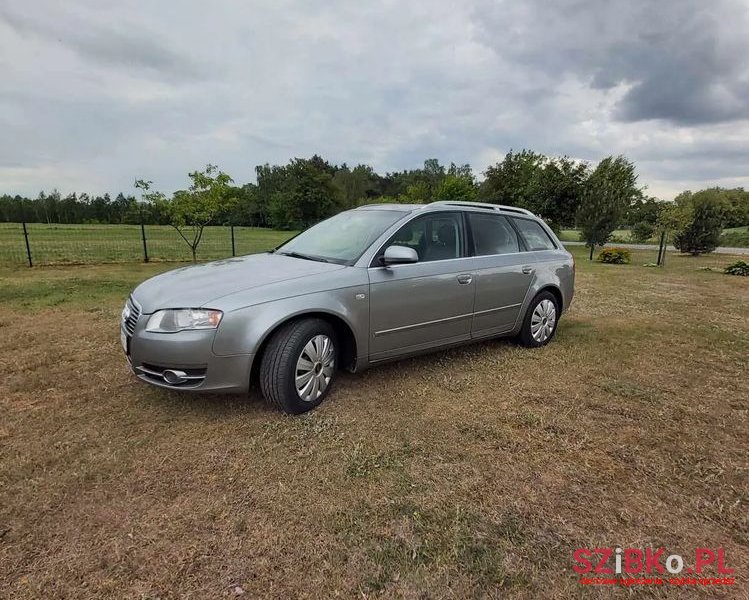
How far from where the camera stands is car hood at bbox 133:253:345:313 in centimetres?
276

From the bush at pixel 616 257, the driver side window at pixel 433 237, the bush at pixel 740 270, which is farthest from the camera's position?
the bush at pixel 616 257

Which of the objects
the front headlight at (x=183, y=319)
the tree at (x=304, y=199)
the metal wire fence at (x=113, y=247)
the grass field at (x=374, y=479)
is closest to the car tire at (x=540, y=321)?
the grass field at (x=374, y=479)

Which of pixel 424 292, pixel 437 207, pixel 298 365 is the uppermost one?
pixel 437 207

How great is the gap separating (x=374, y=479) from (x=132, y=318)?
198 centimetres

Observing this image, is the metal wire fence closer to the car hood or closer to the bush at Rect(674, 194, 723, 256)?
the car hood

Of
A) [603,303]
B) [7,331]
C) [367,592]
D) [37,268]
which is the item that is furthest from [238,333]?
[37,268]

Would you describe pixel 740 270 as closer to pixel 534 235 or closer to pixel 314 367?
pixel 534 235

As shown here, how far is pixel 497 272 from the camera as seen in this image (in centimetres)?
405

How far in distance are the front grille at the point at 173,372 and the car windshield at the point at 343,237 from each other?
4.29 ft

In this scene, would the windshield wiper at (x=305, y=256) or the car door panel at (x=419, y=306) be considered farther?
the windshield wiper at (x=305, y=256)

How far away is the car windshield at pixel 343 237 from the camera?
136 inches

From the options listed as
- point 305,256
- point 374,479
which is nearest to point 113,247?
point 305,256

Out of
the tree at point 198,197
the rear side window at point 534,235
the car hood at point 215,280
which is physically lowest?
the car hood at point 215,280

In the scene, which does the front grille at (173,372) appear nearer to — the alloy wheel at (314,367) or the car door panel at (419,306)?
the alloy wheel at (314,367)
